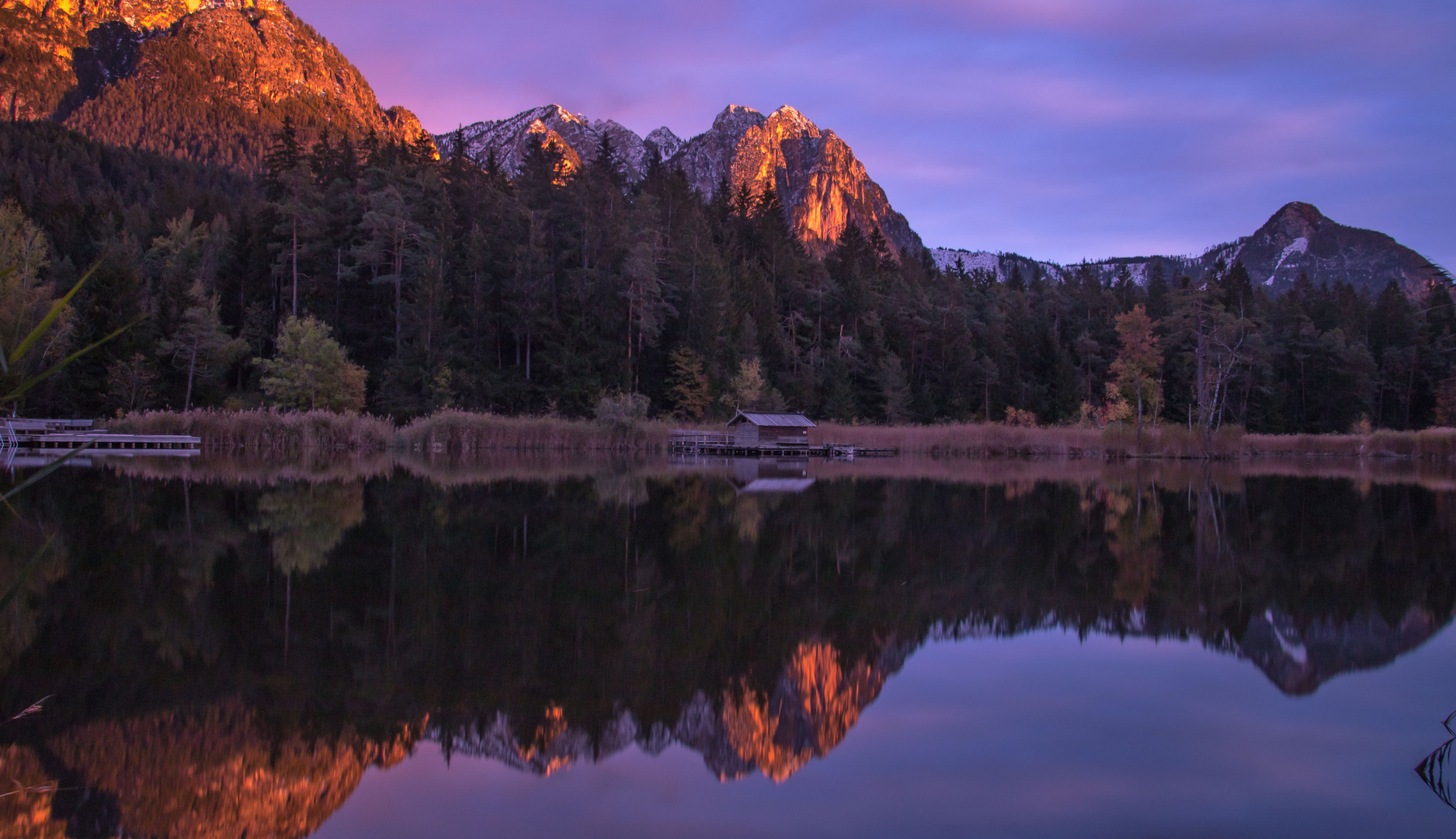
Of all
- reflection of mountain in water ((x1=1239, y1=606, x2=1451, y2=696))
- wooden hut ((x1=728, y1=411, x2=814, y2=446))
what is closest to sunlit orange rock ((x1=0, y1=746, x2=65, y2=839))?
reflection of mountain in water ((x1=1239, y1=606, x2=1451, y2=696))

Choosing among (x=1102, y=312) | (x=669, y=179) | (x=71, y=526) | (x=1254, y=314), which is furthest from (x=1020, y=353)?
(x=71, y=526)

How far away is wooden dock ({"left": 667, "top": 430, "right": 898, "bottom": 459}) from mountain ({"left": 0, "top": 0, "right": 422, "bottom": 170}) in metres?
92.1

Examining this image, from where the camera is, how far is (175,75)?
136500 millimetres

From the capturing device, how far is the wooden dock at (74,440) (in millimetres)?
30406

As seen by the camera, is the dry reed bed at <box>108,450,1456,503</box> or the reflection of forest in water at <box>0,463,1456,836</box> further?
the dry reed bed at <box>108,450,1456,503</box>

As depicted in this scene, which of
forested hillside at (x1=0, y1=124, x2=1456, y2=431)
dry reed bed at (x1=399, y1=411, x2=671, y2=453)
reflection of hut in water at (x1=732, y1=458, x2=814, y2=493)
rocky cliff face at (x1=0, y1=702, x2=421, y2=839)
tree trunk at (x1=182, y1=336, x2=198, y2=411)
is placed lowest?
reflection of hut in water at (x1=732, y1=458, x2=814, y2=493)

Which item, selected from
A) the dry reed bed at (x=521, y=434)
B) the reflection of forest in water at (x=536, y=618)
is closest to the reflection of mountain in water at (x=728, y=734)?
the reflection of forest in water at (x=536, y=618)

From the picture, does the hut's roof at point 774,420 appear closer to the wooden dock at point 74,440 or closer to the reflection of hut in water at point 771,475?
the reflection of hut in water at point 771,475

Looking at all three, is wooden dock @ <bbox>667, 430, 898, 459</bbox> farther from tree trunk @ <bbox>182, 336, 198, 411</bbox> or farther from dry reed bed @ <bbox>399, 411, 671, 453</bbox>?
tree trunk @ <bbox>182, 336, 198, 411</bbox>

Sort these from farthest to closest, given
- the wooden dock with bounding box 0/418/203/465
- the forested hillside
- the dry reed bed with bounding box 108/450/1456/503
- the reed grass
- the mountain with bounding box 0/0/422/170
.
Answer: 1. the mountain with bounding box 0/0/422/170
2. the forested hillside
3. the reed grass
4. the wooden dock with bounding box 0/418/203/465
5. the dry reed bed with bounding box 108/450/1456/503

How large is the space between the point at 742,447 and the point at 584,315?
14755mm


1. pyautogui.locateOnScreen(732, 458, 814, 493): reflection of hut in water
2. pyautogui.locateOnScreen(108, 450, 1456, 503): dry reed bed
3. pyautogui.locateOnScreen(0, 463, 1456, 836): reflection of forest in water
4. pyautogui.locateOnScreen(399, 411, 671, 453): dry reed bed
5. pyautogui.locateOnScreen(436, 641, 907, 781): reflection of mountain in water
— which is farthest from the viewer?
pyautogui.locateOnScreen(399, 411, 671, 453): dry reed bed

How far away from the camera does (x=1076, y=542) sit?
42.5 feet

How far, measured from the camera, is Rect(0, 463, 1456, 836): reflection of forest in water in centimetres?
459
